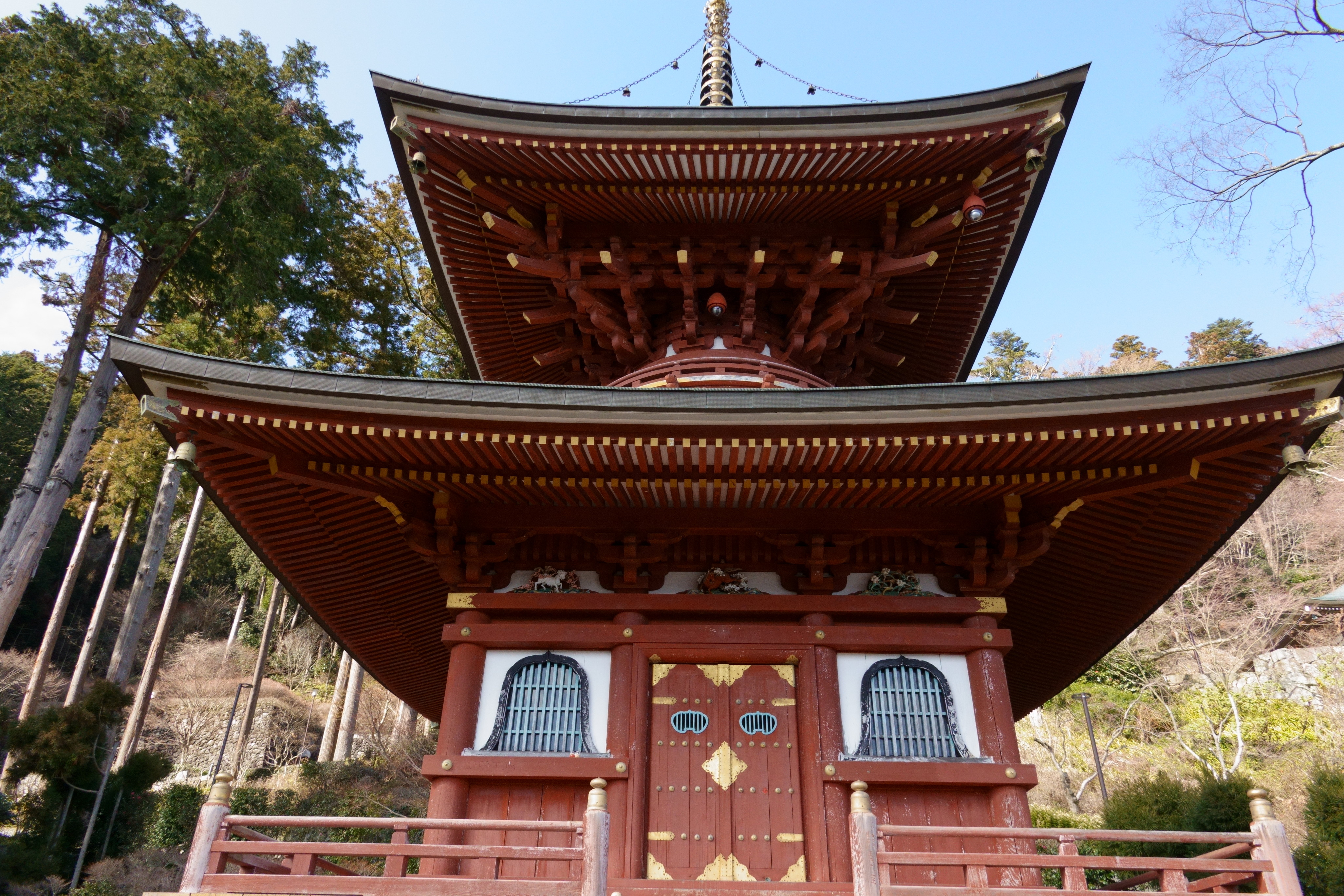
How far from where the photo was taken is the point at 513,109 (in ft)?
28.9

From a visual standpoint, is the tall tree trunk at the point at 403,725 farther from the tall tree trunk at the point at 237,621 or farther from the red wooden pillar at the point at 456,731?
the red wooden pillar at the point at 456,731

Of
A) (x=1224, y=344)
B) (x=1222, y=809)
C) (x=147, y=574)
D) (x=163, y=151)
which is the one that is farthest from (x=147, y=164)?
(x=1224, y=344)

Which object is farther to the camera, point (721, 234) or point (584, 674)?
→ point (721, 234)

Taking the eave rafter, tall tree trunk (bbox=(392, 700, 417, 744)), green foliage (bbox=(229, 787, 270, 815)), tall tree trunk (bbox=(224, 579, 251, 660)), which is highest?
tall tree trunk (bbox=(224, 579, 251, 660))

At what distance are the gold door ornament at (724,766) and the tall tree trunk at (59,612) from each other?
21564 millimetres

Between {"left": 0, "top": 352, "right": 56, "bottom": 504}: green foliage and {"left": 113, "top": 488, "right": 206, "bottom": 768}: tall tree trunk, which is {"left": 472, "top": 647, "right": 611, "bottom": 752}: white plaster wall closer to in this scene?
{"left": 113, "top": 488, "right": 206, "bottom": 768}: tall tree trunk

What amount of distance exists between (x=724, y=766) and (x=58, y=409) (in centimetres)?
1644

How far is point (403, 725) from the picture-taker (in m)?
31.4

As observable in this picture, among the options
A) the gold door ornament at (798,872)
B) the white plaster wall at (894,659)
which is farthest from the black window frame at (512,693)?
the white plaster wall at (894,659)

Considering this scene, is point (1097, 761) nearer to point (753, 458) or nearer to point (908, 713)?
point (908, 713)

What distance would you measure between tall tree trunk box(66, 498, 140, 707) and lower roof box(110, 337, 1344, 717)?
841 inches

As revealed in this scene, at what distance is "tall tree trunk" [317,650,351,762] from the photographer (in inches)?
1129

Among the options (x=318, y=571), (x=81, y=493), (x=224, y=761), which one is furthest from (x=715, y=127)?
(x=224, y=761)

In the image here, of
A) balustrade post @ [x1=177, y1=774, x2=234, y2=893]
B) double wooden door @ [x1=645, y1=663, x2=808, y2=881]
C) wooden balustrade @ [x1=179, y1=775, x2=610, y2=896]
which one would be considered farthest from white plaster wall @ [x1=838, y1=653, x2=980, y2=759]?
balustrade post @ [x1=177, y1=774, x2=234, y2=893]
